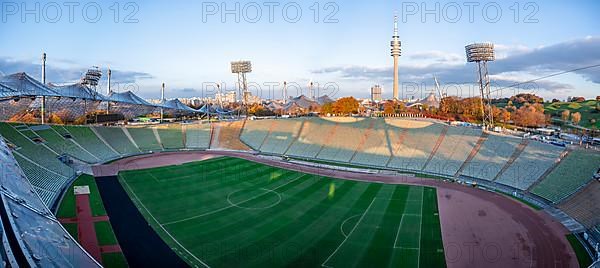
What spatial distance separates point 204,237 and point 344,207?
10.5 meters

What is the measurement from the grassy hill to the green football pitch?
1674 inches

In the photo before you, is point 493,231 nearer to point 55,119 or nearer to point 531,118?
point 531,118

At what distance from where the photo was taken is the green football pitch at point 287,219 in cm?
1848

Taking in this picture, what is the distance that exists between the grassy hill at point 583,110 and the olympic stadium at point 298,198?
28.5m

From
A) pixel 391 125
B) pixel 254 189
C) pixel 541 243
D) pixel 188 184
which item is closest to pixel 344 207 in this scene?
pixel 254 189

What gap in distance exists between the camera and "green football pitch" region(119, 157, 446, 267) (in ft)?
60.6

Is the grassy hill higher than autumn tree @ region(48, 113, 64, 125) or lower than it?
higher

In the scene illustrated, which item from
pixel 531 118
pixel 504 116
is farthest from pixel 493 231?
pixel 504 116

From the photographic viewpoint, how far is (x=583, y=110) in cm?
6488

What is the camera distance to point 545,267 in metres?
17.5

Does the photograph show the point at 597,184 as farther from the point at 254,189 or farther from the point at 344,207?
the point at 254,189

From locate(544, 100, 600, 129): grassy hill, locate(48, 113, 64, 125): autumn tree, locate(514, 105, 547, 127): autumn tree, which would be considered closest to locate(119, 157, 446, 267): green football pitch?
locate(48, 113, 64, 125): autumn tree

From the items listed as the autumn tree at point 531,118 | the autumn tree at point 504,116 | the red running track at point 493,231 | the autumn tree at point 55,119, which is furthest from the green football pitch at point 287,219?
the autumn tree at point 504,116

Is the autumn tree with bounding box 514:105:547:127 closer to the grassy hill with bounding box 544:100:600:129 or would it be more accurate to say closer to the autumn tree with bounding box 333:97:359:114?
the grassy hill with bounding box 544:100:600:129
